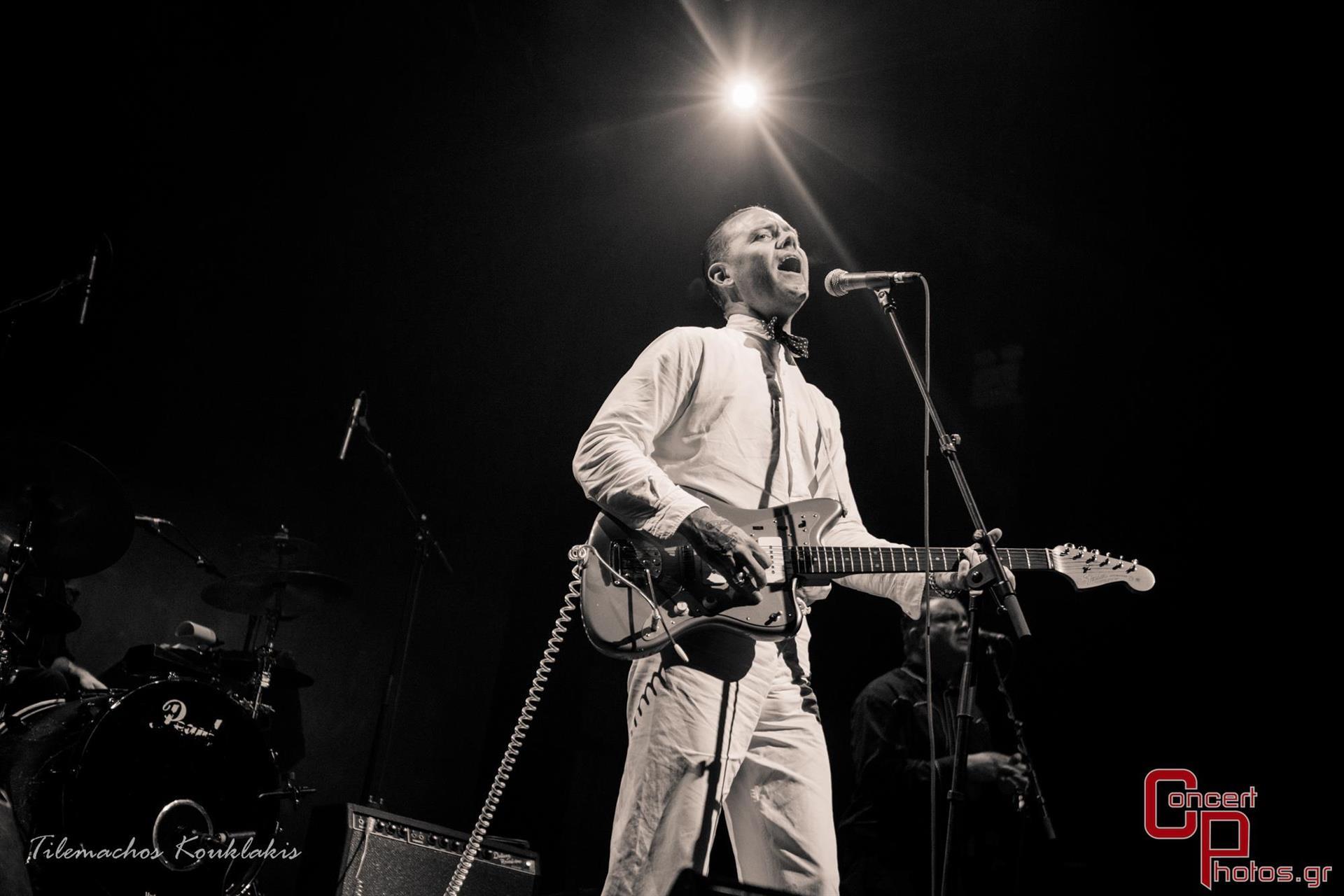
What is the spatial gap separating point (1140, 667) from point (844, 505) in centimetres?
291

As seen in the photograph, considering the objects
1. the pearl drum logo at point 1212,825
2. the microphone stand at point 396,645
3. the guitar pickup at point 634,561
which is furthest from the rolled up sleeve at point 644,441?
the pearl drum logo at point 1212,825

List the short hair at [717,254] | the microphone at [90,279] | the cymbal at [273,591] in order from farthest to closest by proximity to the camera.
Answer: the cymbal at [273,591] < the microphone at [90,279] < the short hair at [717,254]

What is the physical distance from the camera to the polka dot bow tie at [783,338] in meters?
3.28

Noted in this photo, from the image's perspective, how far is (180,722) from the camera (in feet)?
13.7

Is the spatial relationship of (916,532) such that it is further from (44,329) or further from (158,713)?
(44,329)

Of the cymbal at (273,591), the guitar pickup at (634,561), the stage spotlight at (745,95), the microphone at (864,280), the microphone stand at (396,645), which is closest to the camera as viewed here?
the guitar pickup at (634,561)

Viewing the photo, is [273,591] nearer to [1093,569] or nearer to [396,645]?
[396,645]

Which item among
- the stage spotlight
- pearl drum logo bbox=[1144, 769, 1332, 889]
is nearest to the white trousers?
pearl drum logo bbox=[1144, 769, 1332, 889]

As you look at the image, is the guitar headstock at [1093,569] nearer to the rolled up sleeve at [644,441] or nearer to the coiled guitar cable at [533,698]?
the rolled up sleeve at [644,441]

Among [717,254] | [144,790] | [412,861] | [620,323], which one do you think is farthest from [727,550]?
[620,323]

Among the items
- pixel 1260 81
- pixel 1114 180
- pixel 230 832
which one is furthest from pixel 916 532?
pixel 230 832

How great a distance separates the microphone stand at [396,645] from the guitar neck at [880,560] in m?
3.42

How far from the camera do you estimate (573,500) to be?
6719 mm

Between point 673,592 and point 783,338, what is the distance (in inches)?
45.3
